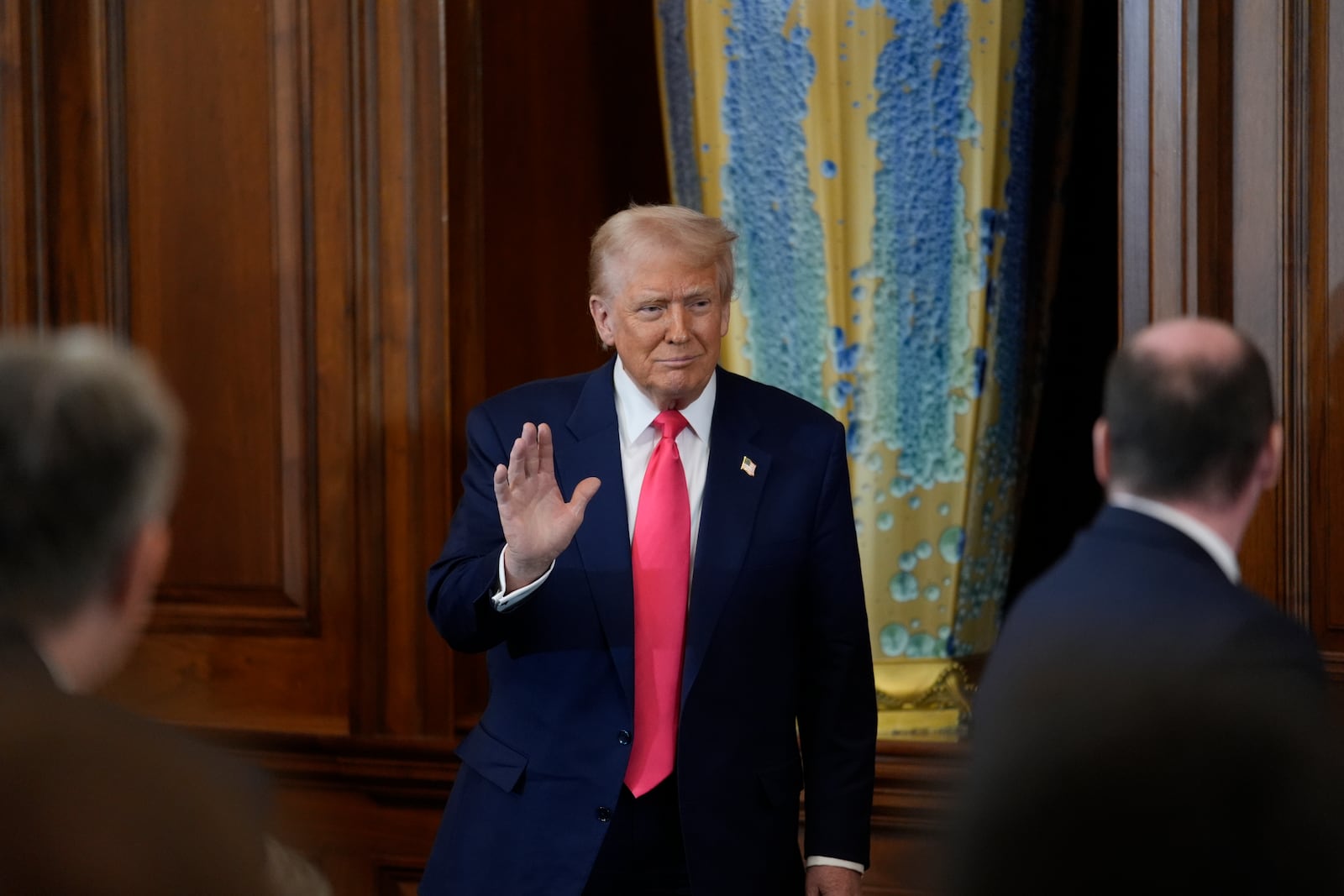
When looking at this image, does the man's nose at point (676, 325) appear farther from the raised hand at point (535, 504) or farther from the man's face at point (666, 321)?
the raised hand at point (535, 504)

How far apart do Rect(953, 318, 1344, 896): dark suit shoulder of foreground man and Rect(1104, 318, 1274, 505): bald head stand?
0.41 feet

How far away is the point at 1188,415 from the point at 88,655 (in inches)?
38.7

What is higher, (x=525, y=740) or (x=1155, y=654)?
(x=1155, y=654)

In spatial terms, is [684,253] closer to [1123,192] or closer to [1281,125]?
[1123,192]

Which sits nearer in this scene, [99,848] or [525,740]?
[99,848]

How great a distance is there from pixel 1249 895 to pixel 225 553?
2.73 metres

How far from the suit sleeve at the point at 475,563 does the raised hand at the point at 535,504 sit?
109 mm

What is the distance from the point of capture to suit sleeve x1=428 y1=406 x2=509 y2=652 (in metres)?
2.32

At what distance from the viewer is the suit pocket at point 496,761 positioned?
238cm

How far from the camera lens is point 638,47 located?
3.89 meters

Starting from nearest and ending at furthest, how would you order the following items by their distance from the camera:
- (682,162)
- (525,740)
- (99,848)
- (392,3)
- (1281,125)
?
(99,848), (525,740), (1281,125), (392,3), (682,162)

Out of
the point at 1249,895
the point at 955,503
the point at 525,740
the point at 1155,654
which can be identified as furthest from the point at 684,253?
the point at 1249,895

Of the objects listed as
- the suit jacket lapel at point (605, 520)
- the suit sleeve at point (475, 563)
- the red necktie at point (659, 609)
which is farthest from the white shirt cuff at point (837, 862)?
the suit sleeve at point (475, 563)

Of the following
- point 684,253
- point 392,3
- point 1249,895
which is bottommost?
point 1249,895
